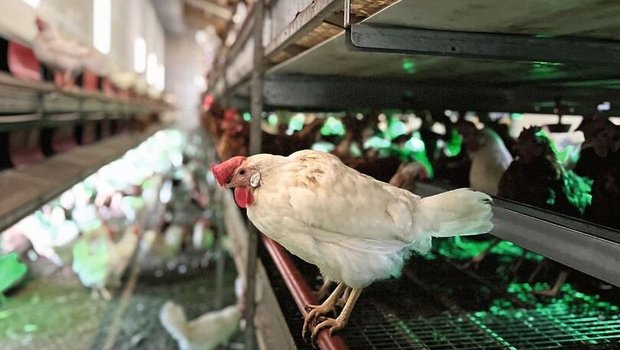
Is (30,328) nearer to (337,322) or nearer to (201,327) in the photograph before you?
(201,327)

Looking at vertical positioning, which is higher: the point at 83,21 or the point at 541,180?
the point at 83,21

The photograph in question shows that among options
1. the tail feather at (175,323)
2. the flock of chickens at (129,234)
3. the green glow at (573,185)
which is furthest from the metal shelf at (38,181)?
the green glow at (573,185)

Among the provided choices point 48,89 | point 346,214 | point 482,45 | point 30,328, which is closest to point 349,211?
point 346,214

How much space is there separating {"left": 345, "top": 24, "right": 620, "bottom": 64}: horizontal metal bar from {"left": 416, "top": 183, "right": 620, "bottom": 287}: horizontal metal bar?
0.31 meters

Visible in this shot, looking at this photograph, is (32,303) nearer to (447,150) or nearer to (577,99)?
(447,150)

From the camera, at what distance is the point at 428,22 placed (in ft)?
3.43

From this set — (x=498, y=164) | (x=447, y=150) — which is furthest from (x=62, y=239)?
(x=498, y=164)

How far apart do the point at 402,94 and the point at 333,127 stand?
1.42ft

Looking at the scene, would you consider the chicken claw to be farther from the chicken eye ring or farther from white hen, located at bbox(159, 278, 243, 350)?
white hen, located at bbox(159, 278, 243, 350)

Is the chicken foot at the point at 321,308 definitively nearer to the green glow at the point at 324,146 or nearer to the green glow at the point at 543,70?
the green glow at the point at 543,70

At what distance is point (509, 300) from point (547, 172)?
0.43 m

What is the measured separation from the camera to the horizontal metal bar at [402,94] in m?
2.24

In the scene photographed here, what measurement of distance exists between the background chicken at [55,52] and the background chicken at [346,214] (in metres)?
3.37

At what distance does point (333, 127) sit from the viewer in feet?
8.66
